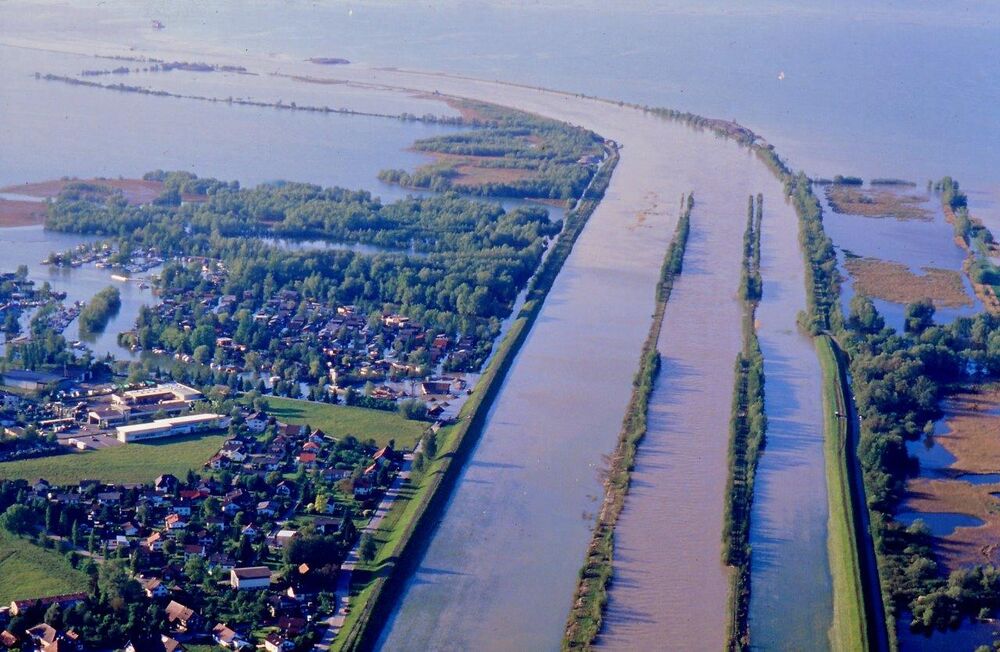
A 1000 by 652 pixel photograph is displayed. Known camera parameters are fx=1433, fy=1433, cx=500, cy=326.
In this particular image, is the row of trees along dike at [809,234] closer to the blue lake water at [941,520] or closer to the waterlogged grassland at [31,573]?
the blue lake water at [941,520]

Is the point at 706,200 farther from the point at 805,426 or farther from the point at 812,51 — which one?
the point at 812,51

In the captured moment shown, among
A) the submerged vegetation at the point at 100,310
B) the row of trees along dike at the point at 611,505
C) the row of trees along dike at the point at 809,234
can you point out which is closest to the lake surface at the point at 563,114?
the row of trees along dike at the point at 611,505

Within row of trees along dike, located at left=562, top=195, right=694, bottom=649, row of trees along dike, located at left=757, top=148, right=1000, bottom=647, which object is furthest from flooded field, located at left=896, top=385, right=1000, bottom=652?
row of trees along dike, located at left=562, top=195, right=694, bottom=649

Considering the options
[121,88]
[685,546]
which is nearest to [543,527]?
[685,546]

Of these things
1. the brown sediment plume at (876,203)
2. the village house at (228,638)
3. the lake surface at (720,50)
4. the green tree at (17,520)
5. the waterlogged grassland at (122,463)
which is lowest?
the village house at (228,638)

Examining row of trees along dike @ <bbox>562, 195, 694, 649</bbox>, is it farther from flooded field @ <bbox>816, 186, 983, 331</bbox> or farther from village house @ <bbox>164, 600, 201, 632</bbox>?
flooded field @ <bbox>816, 186, 983, 331</bbox>
